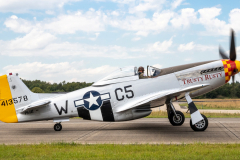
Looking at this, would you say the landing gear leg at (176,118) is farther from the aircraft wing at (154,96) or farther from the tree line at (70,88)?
the tree line at (70,88)

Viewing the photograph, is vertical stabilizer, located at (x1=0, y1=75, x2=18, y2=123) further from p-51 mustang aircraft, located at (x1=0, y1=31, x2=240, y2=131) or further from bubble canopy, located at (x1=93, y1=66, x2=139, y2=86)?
bubble canopy, located at (x1=93, y1=66, x2=139, y2=86)

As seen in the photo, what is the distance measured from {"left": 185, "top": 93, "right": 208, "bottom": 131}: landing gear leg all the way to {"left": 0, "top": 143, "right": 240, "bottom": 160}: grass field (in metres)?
2.39

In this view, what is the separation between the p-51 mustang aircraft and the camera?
10.1 meters

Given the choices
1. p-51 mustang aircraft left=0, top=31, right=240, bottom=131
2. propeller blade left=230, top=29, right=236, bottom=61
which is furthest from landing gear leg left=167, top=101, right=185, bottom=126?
propeller blade left=230, top=29, right=236, bottom=61

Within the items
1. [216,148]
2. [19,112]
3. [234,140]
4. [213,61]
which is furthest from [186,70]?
[19,112]

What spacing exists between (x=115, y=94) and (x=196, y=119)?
346 cm

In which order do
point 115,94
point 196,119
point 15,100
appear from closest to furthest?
point 196,119
point 115,94
point 15,100

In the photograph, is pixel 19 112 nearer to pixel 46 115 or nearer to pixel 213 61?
pixel 46 115

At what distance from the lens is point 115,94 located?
33.3ft

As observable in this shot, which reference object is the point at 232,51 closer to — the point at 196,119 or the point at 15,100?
the point at 196,119

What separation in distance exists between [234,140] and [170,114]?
3.79 meters

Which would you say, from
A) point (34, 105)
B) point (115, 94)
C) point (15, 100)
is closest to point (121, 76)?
point (115, 94)

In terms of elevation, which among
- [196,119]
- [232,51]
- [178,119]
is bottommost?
[178,119]

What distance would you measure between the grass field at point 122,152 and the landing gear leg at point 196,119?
2395mm
